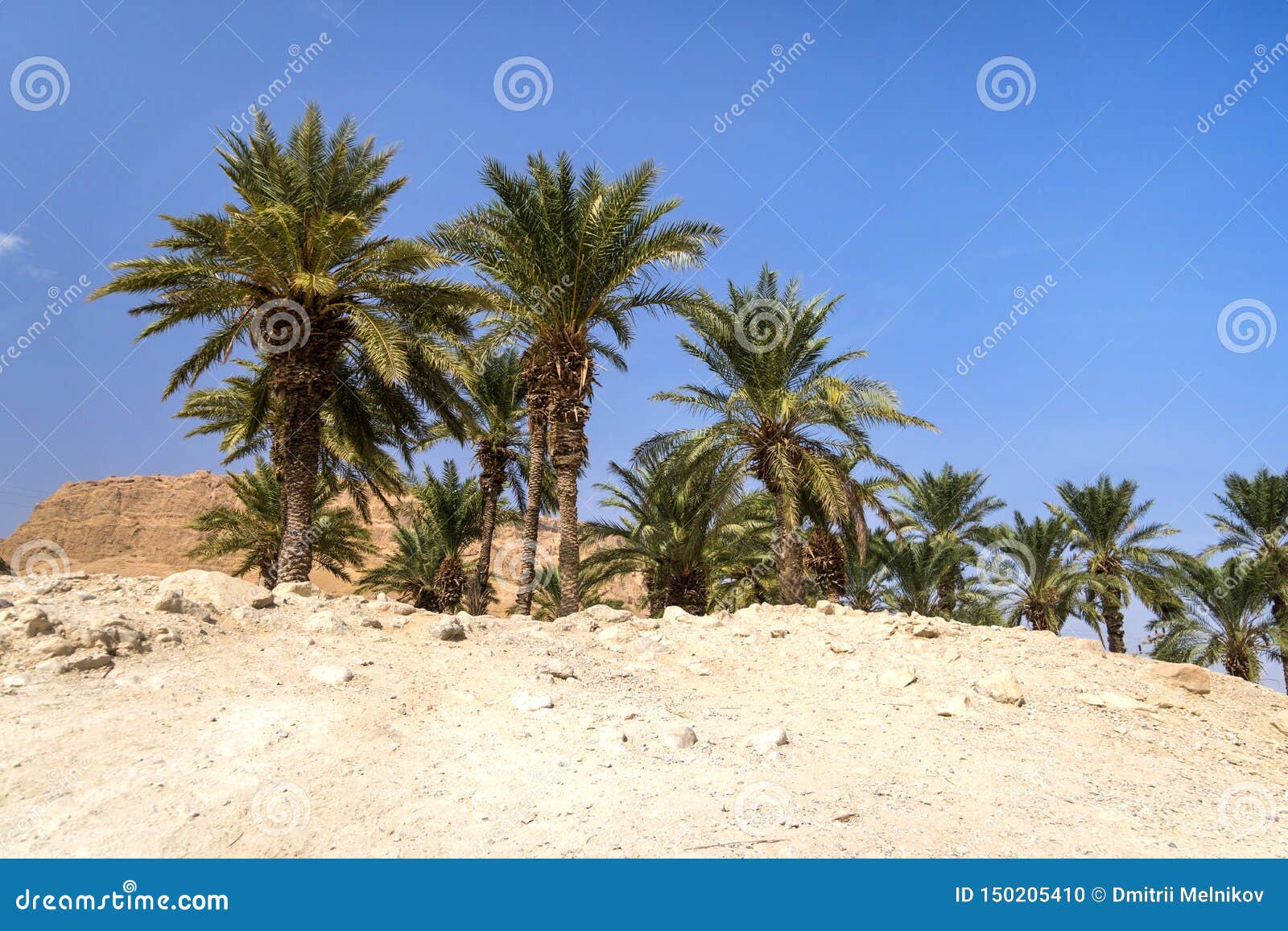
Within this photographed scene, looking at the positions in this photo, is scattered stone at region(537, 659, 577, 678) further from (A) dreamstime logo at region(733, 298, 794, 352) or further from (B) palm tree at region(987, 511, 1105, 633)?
(B) palm tree at region(987, 511, 1105, 633)

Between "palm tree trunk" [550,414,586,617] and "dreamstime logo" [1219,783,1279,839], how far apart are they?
10.2m

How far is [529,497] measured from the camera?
62.7ft

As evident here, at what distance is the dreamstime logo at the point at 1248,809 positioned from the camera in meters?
5.57

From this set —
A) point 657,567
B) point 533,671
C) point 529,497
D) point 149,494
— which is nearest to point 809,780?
point 533,671

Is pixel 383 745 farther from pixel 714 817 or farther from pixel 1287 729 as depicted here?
pixel 1287 729

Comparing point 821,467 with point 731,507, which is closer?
point 821,467

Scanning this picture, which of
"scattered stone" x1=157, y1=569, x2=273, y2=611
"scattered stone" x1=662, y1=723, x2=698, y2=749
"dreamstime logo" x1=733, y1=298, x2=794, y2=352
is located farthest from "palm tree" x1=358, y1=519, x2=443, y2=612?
"scattered stone" x1=662, y1=723, x2=698, y2=749

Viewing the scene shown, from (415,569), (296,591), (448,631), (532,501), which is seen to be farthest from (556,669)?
(415,569)

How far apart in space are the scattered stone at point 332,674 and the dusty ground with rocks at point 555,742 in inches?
1.4

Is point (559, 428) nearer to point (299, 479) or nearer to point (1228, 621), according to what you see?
point (299, 479)

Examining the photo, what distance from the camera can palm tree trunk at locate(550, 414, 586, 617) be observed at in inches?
561

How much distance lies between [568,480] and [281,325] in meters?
5.84

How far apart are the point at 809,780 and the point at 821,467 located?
10786 millimetres

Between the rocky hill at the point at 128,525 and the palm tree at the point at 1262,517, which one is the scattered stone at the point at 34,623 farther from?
the rocky hill at the point at 128,525
